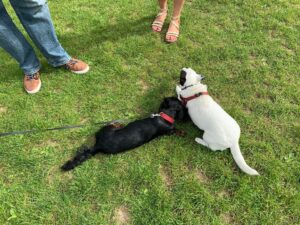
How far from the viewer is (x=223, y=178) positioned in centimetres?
320

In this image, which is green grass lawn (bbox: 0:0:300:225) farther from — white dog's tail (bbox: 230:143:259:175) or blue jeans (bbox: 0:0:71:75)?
blue jeans (bbox: 0:0:71:75)

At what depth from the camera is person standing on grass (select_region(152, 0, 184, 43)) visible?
14.6 feet

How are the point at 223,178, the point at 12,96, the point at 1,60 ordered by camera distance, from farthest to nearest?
the point at 1,60
the point at 12,96
the point at 223,178

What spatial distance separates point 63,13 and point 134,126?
2789 mm

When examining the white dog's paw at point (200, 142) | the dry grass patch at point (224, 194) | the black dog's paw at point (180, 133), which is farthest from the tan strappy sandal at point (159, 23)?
the dry grass patch at point (224, 194)

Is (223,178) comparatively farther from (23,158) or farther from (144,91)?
(23,158)

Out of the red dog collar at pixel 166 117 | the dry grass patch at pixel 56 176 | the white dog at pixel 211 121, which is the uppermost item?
the white dog at pixel 211 121

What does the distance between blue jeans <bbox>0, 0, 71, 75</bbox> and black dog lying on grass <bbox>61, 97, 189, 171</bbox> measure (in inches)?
49.3

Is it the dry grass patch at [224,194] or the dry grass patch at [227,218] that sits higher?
the dry grass patch at [224,194]

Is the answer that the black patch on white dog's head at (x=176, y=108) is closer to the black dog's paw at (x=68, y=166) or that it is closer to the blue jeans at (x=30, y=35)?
the black dog's paw at (x=68, y=166)

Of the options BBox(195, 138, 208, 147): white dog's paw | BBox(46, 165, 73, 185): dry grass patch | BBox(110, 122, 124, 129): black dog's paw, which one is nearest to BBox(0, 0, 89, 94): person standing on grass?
BBox(110, 122, 124, 129): black dog's paw

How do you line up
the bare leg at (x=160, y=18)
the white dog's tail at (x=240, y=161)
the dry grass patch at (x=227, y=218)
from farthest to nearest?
the bare leg at (x=160, y=18), the white dog's tail at (x=240, y=161), the dry grass patch at (x=227, y=218)

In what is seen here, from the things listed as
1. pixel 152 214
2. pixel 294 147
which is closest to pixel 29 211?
pixel 152 214

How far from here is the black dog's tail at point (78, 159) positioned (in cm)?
326
